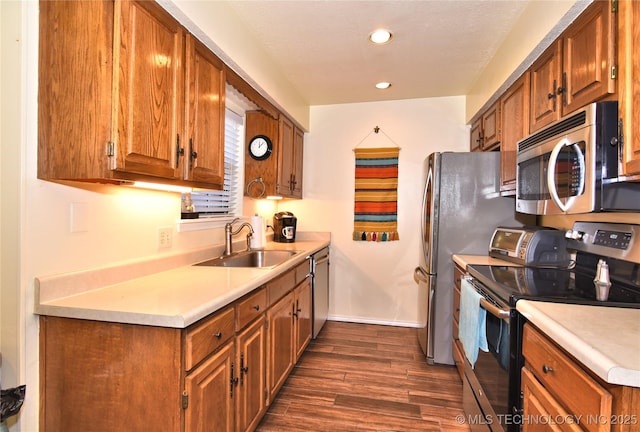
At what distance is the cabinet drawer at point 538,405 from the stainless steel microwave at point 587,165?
0.71 metres

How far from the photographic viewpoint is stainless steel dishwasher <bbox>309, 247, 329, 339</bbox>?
304cm

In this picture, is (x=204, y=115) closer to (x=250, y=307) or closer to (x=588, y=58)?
(x=250, y=307)

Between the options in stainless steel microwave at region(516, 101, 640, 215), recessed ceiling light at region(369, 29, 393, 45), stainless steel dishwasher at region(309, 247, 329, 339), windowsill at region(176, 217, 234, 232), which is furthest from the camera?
stainless steel dishwasher at region(309, 247, 329, 339)

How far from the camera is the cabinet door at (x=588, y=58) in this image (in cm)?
133

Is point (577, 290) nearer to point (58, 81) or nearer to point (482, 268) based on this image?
point (482, 268)

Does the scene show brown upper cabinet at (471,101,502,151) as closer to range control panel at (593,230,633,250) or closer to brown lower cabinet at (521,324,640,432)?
range control panel at (593,230,633,250)

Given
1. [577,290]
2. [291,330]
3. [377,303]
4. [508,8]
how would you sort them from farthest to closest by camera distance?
1. [377,303]
2. [291,330]
3. [508,8]
4. [577,290]

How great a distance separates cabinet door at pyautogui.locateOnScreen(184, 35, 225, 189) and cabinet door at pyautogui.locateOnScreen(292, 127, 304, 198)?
1576 millimetres

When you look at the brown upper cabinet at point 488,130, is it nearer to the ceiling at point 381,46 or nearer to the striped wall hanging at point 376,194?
the ceiling at point 381,46

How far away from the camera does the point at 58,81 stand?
1.25 meters

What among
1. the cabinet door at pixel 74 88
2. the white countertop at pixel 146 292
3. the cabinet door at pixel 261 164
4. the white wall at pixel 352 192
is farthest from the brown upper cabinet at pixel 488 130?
the cabinet door at pixel 74 88

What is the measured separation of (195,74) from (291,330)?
68.5 inches

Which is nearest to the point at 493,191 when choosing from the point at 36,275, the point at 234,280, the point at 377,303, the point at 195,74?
the point at 377,303

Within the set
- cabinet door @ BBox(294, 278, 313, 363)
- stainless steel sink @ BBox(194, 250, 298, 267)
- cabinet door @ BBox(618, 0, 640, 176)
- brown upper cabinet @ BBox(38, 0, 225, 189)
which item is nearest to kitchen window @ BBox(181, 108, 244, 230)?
stainless steel sink @ BBox(194, 250, 298, 267)
